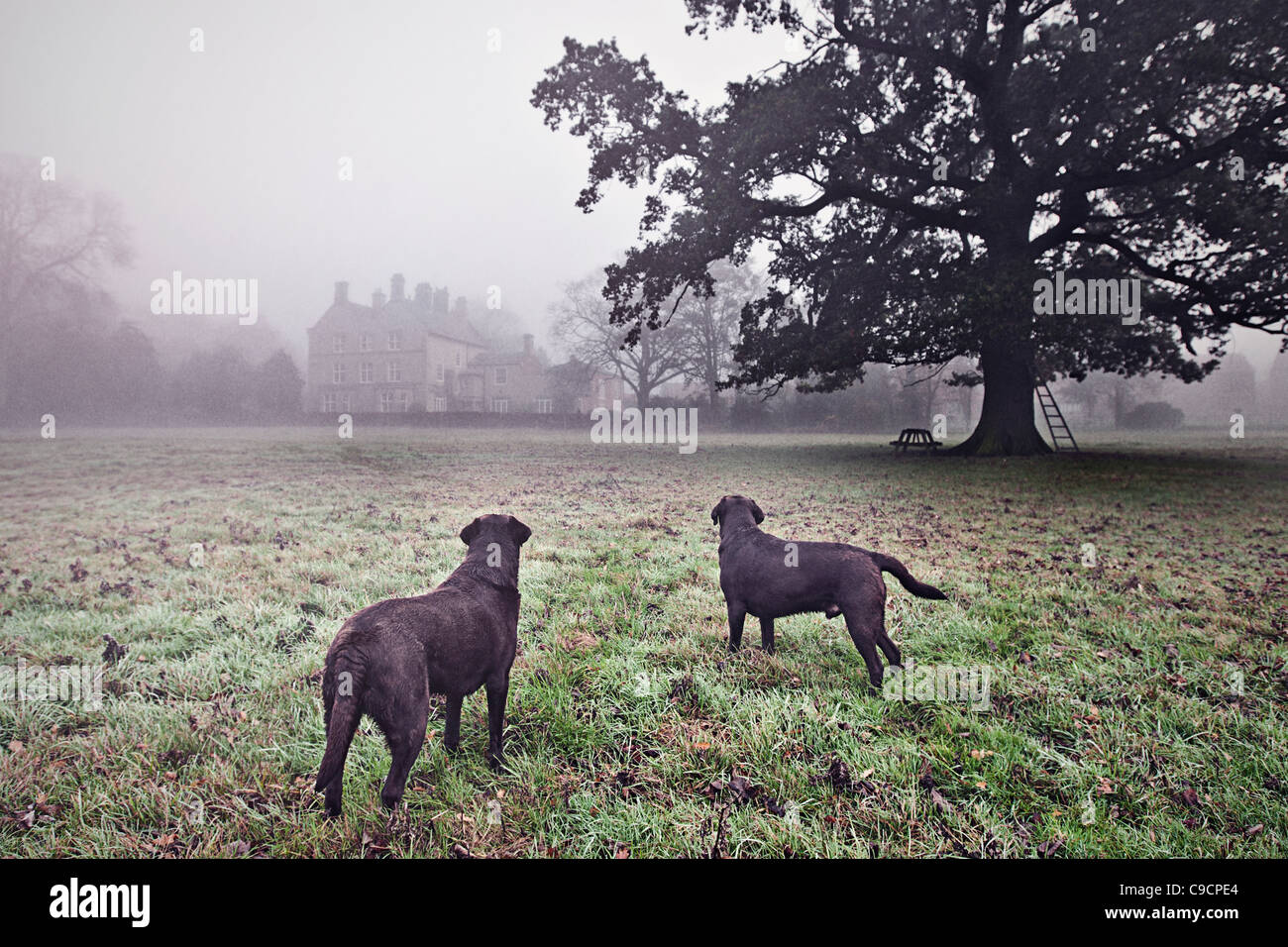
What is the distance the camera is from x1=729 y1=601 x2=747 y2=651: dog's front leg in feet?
10.5

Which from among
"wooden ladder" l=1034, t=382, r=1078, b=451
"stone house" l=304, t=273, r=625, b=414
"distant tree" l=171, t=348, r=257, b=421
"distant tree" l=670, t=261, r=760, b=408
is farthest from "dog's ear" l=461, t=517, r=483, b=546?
"distant tree" l=171, t=348, r=257, b=421

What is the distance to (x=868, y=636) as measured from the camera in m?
2.78

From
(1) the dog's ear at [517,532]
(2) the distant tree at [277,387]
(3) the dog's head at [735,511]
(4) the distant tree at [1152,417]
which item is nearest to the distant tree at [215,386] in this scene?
(2) the distant tree at [277,387]

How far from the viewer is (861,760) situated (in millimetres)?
2148

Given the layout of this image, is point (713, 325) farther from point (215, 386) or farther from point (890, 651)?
point (890, 651)

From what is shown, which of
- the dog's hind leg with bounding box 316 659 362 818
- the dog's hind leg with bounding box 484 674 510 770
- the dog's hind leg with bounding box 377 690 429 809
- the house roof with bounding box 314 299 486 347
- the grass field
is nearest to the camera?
the dog's hind leg with bounding box 316 659 362 818

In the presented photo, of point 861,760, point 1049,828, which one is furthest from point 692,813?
point 1049,828

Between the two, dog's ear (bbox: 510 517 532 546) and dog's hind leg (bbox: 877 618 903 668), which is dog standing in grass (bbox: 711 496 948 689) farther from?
dog's ear (bbox: 510 517 532 546)

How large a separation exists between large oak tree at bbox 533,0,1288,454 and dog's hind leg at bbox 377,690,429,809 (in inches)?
586

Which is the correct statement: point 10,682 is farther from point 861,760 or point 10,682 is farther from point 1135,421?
point 1135,421

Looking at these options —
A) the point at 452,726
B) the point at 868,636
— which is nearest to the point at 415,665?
the point at 452,726

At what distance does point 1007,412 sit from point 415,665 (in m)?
19.5

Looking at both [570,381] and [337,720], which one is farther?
[570,381]

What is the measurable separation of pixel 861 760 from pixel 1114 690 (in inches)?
64.6
